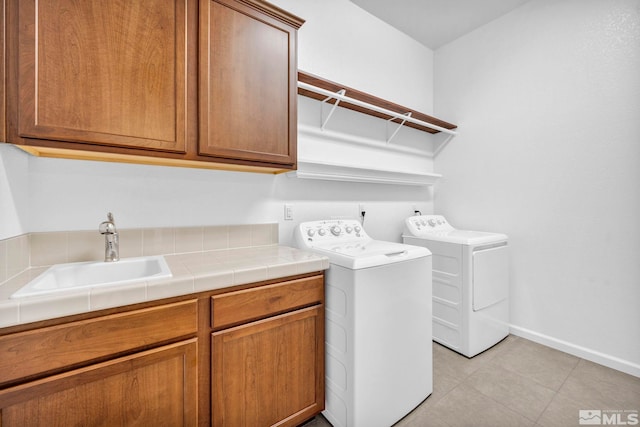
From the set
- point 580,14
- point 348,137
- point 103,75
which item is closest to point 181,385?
point 103,75

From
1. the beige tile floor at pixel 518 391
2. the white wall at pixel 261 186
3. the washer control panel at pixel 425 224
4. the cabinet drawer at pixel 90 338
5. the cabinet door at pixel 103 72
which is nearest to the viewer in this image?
the cabinet drawer at pixel 90 338

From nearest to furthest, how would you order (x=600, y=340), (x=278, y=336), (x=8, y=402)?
(x=8, y=402), (x=278, y=336), (x=600, y=340)

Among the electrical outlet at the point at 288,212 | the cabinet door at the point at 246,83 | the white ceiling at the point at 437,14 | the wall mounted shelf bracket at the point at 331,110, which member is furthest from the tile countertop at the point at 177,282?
the white ceiling at the point at 437,14

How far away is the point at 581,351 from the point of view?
81.7 inches

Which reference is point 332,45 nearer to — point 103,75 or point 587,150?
point 103,75

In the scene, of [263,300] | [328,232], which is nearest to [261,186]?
[328,232]

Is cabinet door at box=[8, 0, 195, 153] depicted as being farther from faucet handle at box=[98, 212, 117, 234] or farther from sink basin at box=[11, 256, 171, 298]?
sink basin at box=[11, 256, 171, 298]

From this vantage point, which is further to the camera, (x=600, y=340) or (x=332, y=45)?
(x=332, y=45)

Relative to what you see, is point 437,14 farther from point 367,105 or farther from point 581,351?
point 581,351

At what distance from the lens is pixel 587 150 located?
2070mm

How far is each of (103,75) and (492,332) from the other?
9.83 feet

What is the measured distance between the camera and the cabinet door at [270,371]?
1.15m

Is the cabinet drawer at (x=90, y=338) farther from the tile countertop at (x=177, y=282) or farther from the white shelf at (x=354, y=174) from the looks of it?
the white shelf at (x=354, y=174)

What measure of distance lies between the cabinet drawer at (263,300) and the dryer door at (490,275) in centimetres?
137
